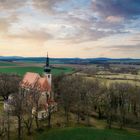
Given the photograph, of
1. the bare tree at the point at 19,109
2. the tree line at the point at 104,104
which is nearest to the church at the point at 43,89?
the tree line at the point at 104,104

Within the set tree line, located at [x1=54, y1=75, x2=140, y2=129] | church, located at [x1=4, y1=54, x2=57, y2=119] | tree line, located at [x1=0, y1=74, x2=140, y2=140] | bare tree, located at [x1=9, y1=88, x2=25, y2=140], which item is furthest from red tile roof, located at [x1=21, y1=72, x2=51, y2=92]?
bare tree, located at [x1=9, y1=88, x2=25, y2=140]

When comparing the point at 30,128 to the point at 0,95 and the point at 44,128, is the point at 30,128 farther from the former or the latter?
the point at 0,95

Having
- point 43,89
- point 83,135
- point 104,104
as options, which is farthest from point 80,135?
point 43,89

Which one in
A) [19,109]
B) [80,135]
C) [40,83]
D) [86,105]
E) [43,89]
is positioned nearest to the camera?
[80,135]

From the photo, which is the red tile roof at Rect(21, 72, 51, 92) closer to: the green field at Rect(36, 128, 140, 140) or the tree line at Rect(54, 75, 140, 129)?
the tree line at Rect(54, 75, 140, 129)

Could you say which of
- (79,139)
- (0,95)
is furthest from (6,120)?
(0,95)

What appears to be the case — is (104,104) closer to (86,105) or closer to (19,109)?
(86,105)

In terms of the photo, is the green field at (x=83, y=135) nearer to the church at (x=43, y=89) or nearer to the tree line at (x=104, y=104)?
the tree line at (x=104, y=104)

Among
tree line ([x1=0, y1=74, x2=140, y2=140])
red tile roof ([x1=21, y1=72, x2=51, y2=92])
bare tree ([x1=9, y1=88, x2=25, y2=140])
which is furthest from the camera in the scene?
red tile roof ([x1=21, y1=72, x2=51, y2=92])
